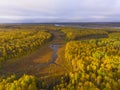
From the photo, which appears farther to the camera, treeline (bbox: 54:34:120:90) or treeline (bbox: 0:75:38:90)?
treeline (bbox: 54:34:120:90)

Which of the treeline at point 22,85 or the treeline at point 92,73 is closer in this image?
the treeline at point 22,85

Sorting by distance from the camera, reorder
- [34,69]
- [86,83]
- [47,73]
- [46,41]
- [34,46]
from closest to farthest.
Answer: [86,83] < [47,73] < [34,69] < [34,46] < [46,41]

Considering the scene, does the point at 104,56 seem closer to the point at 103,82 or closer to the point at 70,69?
the point at 70,69

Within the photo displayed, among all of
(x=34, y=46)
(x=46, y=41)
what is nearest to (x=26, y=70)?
(x=34, y=46)

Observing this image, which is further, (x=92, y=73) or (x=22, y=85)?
(x=92, y=73)

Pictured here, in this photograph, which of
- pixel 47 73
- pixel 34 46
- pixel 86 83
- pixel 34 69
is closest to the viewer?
pixel 86 83

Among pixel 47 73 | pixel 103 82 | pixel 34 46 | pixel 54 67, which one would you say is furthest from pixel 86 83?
pixel 34 46

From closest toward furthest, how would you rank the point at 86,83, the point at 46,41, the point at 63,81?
1. the point at 86,83
2. the point at 63,81
3. the point at 46,41

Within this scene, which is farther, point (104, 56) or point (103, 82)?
point (104, 56)

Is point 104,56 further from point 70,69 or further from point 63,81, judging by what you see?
point 63,81
